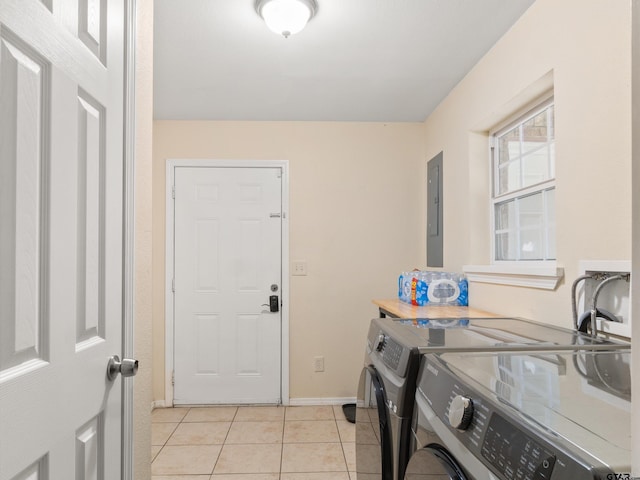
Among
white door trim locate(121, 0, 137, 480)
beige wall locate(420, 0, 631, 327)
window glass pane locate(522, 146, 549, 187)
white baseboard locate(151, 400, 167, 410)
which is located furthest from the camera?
white baseboard locate(151, 400, 167, 410)

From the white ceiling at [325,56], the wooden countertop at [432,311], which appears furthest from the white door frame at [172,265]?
the wooden countertop at [432,311]

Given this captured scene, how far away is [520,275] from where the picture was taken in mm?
2076

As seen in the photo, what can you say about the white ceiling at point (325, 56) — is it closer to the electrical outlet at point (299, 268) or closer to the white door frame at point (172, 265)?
the white door frame at point (172, 265)

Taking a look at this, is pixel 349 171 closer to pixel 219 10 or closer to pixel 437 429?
pixel 219 10

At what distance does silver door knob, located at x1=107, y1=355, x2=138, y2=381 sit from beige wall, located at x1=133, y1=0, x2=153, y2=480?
0.25 meters

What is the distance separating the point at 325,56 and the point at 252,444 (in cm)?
242

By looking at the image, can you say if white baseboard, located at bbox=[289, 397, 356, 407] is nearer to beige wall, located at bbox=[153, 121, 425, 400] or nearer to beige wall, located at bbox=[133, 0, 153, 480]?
beige wall, located at bbox=[153, 121, 425, 400]

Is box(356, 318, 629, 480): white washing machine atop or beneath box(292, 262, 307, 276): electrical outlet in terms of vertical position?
beneath

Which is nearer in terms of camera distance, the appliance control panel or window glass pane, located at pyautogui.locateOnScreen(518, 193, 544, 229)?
the appliance control panel

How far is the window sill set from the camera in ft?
5.94

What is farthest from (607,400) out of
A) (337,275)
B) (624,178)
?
(337,275)

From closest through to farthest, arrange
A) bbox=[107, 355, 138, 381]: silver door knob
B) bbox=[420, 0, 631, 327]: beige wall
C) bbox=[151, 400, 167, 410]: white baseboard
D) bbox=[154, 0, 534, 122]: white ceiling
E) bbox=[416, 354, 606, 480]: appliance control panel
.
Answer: bbox=[416, 354, 606, 480]: appliance control panel
bbox=[107, 355, 138, 381]: silver door knob
bbox=[420, 0, 631, 327]: beige wall
bbox=[154, 0, 534, 122]: white ceiling
bbox=[151, 400, 167, 410]: white baseboard

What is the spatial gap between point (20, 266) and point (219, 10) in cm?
162

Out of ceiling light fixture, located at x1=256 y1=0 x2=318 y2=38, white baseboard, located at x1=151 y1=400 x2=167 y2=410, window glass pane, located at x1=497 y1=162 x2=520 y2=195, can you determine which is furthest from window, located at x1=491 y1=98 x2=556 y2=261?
white baseboard, located at x1=151 y1=400 x2=167 y2=410
